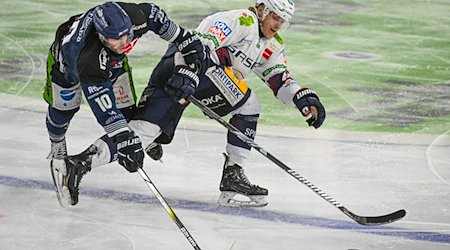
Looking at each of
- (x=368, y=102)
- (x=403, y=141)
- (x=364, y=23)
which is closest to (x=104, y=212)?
(x=403, y=141)

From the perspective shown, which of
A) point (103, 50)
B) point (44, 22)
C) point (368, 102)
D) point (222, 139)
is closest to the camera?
point (103, 50)

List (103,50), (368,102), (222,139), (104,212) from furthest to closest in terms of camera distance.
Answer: (368,102) < (222,139) < (104,212) < (103,50)

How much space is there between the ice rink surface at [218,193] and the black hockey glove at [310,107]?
0.42m

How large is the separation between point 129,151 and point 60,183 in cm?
70

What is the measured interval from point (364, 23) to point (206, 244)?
5.18 meters

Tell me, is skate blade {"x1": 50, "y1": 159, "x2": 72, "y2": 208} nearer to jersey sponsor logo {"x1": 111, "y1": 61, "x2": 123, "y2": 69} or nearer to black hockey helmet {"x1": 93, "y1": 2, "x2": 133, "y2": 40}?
jersey sponsor logo {"x1": 111, "y1": 61, "x2": 123, "y2": 69}

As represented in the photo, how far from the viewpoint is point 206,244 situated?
490cm

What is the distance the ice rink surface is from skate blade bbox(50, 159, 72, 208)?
0.06 m

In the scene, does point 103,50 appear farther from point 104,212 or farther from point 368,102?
point 368,102

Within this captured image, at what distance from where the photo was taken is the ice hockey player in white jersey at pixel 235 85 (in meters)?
5.33

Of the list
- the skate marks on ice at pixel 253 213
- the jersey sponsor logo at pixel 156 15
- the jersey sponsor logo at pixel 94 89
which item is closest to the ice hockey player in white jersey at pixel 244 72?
the skate marks on ice at pixel 253 213

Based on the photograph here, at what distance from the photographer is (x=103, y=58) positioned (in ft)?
15.9

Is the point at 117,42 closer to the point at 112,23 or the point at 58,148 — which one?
the point at 112,23

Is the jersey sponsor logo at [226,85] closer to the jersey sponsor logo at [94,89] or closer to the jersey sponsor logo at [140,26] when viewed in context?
the jersey sponsor logo at [140,26]
